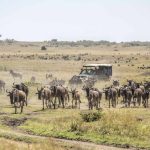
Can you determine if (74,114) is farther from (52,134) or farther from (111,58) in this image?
(111,58)

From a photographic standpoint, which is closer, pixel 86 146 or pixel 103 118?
pixel 86 146

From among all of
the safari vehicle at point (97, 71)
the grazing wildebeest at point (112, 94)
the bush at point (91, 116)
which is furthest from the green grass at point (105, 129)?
the safari vehicle at point (97, 71)

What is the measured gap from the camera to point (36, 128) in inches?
1227

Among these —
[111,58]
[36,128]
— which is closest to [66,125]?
[36,128]

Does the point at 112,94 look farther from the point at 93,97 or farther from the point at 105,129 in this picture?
the point at 105,129

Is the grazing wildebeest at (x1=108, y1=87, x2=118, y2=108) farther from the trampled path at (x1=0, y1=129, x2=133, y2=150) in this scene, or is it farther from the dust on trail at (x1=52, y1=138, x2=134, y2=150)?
the dust on trail at (x1=52, y1=138, x2=134, y2=150)

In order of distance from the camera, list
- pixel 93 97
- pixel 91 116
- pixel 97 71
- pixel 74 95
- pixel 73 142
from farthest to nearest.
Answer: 1. pixel 97 71
2. pixel 74 95
3. pixel 93 97
4. pixel 91 116
5. pixel 73 142

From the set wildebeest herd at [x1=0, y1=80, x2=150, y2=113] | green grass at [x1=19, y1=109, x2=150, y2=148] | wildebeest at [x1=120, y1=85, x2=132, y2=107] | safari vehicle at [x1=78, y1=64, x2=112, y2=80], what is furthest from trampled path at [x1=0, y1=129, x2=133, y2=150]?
safari vehicle at [x1=78, y1=64, x2=112, y2=80]

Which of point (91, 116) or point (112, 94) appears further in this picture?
point (112, 94)

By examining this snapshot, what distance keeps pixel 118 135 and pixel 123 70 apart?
56.7 meters

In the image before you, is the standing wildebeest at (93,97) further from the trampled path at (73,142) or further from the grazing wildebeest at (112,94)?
the trampled path at (73,142)

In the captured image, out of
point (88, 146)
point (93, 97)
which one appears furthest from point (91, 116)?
point (93, 97)

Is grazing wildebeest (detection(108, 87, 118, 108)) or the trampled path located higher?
grazing wildebeest (detection(108, 87, 118, 108))

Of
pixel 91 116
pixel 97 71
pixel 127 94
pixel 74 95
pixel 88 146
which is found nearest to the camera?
pixel 88 146
